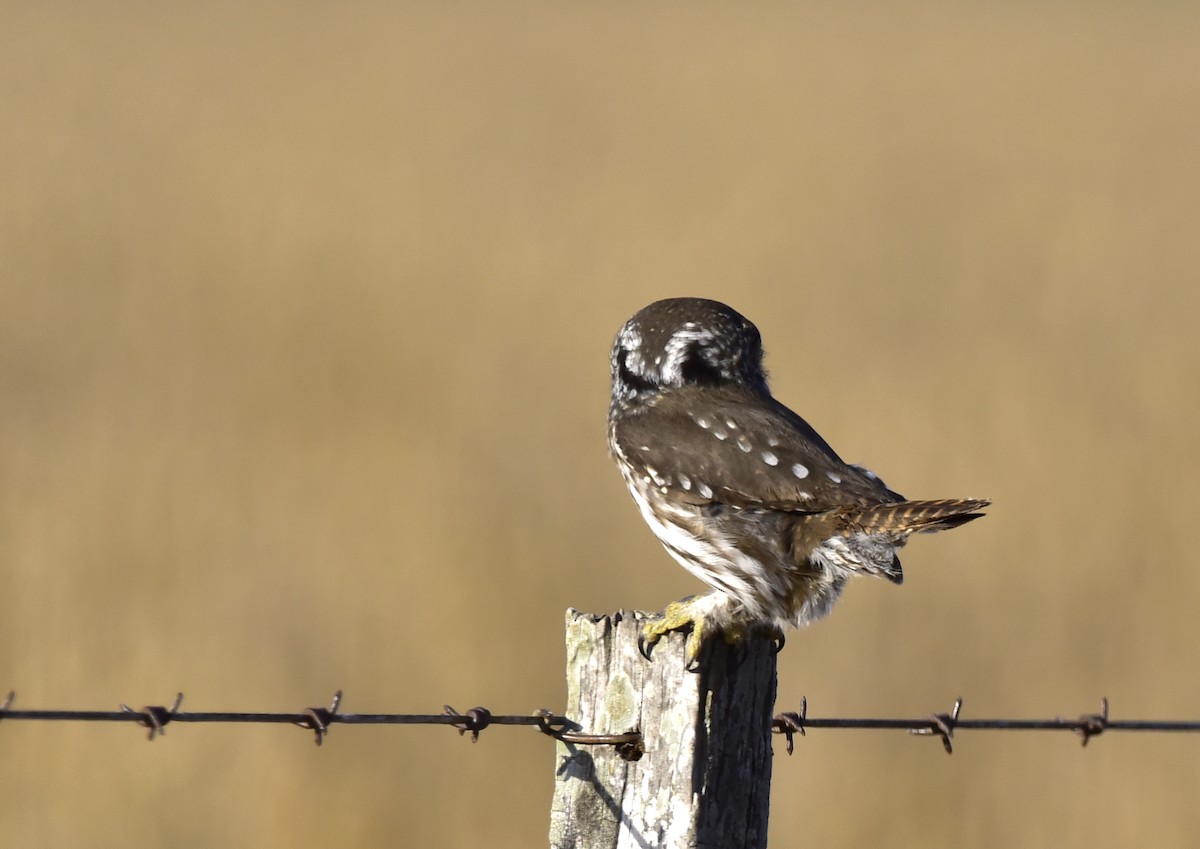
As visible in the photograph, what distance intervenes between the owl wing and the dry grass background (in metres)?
2.25

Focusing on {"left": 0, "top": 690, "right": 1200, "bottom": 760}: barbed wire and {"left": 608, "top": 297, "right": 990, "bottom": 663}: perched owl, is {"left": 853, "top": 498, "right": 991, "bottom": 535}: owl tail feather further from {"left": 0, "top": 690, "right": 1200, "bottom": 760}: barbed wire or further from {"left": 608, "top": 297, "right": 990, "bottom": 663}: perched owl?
{"left": 0, "top": 690, "right": 1200, "bottom": 760}: barbed wire

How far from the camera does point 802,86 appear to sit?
2352 centimetres

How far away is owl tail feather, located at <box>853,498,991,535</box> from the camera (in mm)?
4418

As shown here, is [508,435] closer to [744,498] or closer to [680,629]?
[744,498]

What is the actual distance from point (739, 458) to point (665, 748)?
5.77 ft

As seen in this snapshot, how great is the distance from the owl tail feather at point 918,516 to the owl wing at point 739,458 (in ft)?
0.47

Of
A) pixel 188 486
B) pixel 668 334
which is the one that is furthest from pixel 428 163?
pixel 668 334

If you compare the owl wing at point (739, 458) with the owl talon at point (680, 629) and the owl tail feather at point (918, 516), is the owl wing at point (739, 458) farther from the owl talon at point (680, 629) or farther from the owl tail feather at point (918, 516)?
the owl talon at point (680, 629)

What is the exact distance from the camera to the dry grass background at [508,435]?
7.27 meters

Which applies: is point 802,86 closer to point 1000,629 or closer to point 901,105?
point 901,105

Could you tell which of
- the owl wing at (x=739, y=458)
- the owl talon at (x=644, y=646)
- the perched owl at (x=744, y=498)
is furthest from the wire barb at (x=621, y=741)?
the owl wing at (x=739, y=458)

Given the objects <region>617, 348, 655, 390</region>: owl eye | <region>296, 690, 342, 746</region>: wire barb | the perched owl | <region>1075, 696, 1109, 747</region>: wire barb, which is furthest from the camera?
<region>617, 348, 655, 390</region>: owl eye

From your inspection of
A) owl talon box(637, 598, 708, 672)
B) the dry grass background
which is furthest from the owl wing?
the dry grass background

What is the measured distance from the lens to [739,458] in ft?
17.0
